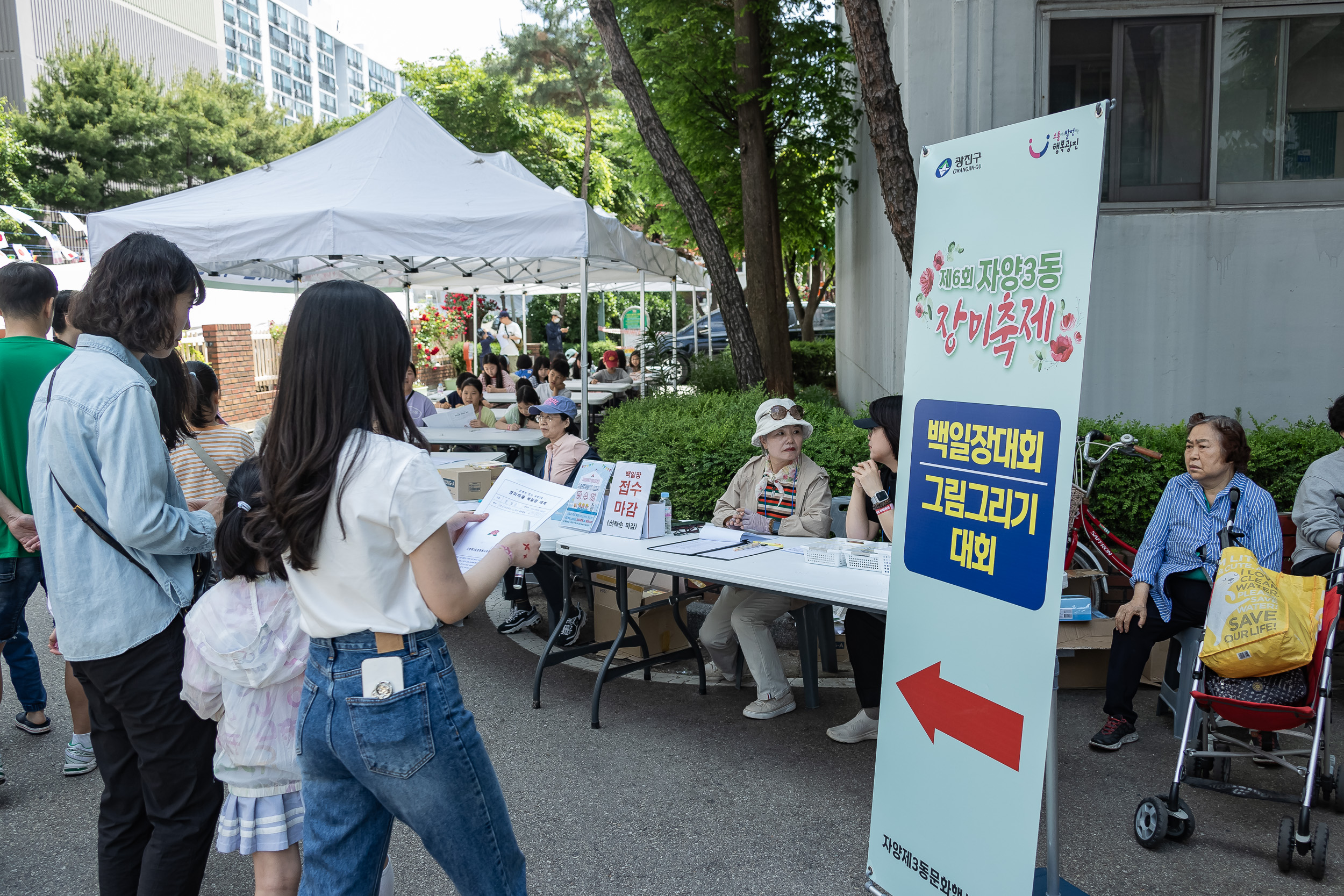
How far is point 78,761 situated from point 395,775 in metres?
2.93

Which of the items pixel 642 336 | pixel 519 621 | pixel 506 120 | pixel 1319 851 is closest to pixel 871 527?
pixel 1319 851

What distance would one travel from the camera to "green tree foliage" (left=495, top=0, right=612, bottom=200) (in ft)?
72.3

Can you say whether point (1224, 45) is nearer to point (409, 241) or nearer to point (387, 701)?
point (409, 241)

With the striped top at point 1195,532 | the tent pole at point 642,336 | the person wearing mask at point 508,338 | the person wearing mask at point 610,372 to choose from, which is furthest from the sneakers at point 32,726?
the person wearing mask at point 508,338

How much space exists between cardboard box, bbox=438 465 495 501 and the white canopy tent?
1271 mm

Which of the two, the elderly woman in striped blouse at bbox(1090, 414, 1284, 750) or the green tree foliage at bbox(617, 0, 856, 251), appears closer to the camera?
the elderly woman in striped blouse at bbox(1090, 414, 1284, 750)

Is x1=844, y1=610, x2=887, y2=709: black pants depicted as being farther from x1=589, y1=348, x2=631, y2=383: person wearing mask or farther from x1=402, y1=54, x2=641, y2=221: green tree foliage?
x1=402, y1=54, x2=641, y2=221: green tree foliage

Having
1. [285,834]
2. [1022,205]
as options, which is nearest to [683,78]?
[1022,205]

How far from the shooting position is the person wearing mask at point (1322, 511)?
155 inches

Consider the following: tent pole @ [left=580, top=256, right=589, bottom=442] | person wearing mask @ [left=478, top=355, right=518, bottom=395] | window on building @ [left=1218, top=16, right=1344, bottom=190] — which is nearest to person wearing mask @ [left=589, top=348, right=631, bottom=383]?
person wearing mask @ [left=478, top=355, right=518, bottom=395]

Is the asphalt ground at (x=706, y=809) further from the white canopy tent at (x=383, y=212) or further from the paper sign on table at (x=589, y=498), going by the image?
the white canopy tent at (x=383, y=212)

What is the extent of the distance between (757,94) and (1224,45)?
187 inches

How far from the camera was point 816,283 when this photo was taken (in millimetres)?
22344

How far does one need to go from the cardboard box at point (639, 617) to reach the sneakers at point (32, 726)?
2695 mm
